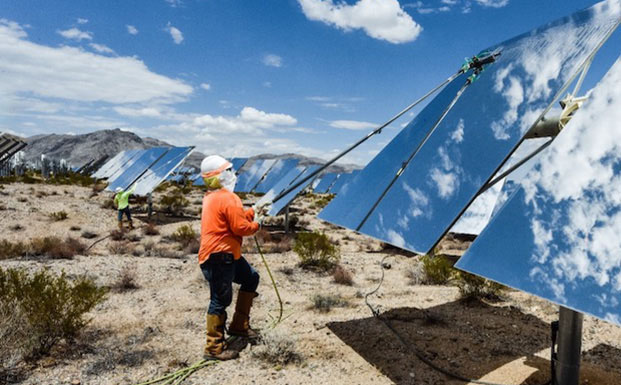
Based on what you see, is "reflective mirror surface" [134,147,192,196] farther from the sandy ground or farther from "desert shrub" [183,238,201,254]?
the sandy ground

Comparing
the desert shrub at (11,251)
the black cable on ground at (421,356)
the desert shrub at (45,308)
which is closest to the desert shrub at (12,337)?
the desert shrub at (45,308)

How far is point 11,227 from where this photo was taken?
14320mm

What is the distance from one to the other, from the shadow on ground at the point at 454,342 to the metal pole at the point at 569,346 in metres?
1.07

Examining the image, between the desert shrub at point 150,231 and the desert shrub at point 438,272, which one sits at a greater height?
the desert shrub at point 438,272

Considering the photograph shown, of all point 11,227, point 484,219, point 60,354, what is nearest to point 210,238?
point 60,354

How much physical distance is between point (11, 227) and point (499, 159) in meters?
16.5

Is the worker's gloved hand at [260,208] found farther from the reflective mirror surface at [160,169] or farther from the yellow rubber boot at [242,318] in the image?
the reflective mirror surface at [160,169]

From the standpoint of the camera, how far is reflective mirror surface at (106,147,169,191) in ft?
61.3

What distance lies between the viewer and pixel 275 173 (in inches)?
896

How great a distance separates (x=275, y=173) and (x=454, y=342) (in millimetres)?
18164

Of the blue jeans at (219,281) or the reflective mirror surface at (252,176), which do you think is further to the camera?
the reflective mirror surface at (252,176)

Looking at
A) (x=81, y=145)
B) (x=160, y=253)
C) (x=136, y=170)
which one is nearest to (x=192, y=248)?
(x=160, y=253)

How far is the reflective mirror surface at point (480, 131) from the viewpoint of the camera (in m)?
3.05

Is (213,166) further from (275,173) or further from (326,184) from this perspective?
(326,184)
